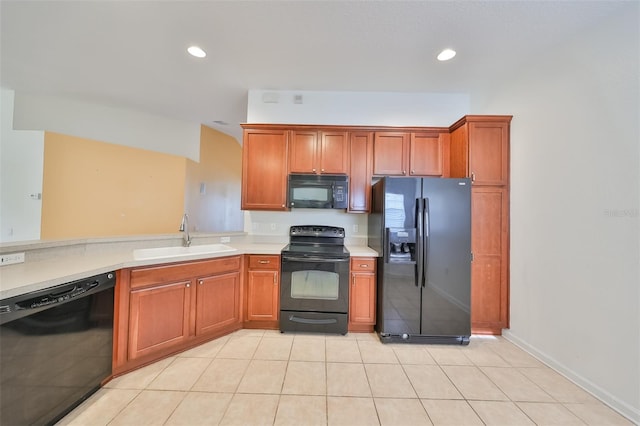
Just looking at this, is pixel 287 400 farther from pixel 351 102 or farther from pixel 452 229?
pixel 351 102

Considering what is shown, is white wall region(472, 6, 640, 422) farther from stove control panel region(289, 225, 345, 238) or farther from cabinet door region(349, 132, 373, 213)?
stove control panel region(289, 225, 345, 238)

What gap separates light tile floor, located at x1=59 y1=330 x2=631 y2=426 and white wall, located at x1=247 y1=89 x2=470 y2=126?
2.82 m

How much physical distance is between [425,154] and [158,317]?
343 cm

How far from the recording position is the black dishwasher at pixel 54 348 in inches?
47.3

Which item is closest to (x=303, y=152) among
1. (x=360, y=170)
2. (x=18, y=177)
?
(x=360, y=170)

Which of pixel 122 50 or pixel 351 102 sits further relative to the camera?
pixel 351 102

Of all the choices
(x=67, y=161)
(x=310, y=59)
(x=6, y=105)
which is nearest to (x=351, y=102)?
(x=310, y=59)

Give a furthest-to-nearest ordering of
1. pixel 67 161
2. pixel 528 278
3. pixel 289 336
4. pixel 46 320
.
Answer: pixel 67 161
pixel 289 336
pixel 528 278
pixel 46 320

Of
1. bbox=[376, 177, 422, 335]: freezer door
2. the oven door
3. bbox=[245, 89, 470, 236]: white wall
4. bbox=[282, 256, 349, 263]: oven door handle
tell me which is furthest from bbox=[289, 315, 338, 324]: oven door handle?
bbox=[245, 89, 470, 236]: white wall

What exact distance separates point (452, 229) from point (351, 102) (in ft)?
7.03

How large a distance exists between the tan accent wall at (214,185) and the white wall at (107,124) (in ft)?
0.94

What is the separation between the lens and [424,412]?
5.08 ft

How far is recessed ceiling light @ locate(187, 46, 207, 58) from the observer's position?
230 cm

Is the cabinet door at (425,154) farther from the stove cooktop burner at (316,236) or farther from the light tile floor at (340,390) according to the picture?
the light tile floor at (340,390)
